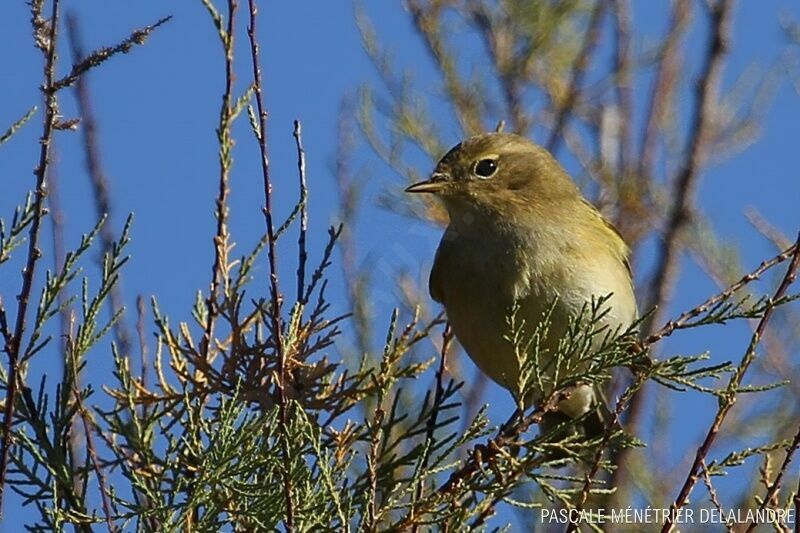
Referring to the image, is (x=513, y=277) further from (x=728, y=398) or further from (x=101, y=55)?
(x=101, y=55)

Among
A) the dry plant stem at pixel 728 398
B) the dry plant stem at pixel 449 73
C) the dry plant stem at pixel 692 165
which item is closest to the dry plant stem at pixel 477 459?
the dry plant stem at pixel 728 398

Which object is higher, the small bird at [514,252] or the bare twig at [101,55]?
the small bird at [514,252]

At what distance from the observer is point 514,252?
490cm

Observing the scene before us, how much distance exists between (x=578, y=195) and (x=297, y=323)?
91.8 inches

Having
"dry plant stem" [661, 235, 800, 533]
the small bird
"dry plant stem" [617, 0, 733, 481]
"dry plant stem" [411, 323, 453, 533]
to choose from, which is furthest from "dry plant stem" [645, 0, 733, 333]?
"dry plant stem" [661, 235, 800, 533]

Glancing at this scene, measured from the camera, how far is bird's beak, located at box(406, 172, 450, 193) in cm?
502

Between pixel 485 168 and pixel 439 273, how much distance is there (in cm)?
47

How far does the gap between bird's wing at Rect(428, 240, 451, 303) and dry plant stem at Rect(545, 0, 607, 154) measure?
3.31 feet

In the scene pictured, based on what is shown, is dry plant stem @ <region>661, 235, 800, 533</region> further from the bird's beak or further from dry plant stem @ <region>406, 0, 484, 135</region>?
dry plant stem @ <region>406, 0, 484, 135</region>

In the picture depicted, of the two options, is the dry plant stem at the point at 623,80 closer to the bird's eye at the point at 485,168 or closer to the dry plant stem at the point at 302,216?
the bird's eye at the point at 485,168

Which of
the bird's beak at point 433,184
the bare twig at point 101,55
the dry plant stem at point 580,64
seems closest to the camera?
the bare twig at point 101,55

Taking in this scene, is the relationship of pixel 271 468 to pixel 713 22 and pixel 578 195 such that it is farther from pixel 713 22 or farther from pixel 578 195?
pixel 713 22

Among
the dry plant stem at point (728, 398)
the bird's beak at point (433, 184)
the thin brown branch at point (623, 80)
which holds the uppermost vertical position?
the thin brown branch at point (623, 80)

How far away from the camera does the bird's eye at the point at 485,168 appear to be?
5246 mm
